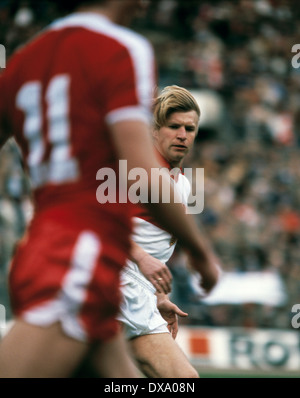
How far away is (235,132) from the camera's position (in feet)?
44.2

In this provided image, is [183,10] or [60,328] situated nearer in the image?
[60,328]

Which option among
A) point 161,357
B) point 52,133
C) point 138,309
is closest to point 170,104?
point 138,309

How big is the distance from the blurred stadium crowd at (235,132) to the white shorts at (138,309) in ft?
16.7

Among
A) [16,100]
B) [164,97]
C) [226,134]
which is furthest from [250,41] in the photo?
[16,100]

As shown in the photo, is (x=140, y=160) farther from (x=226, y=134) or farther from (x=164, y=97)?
(x=226, y=134)

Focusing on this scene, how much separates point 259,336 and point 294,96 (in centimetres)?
568

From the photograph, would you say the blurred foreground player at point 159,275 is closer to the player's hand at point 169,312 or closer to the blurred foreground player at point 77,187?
the player's hand at point 169,312

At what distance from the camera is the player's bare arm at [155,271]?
139 inches

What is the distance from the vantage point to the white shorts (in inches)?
157

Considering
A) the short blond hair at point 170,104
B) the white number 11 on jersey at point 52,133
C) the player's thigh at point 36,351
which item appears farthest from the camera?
the short blond hair at point 170,104

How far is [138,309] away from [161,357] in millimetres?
278

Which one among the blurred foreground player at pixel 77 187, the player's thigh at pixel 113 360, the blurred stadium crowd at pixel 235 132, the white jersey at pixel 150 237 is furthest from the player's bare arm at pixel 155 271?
the blurred stadium crowd at pixel 235 132

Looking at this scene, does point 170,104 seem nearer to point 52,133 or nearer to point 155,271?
point 155,271

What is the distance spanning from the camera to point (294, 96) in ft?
46.6
